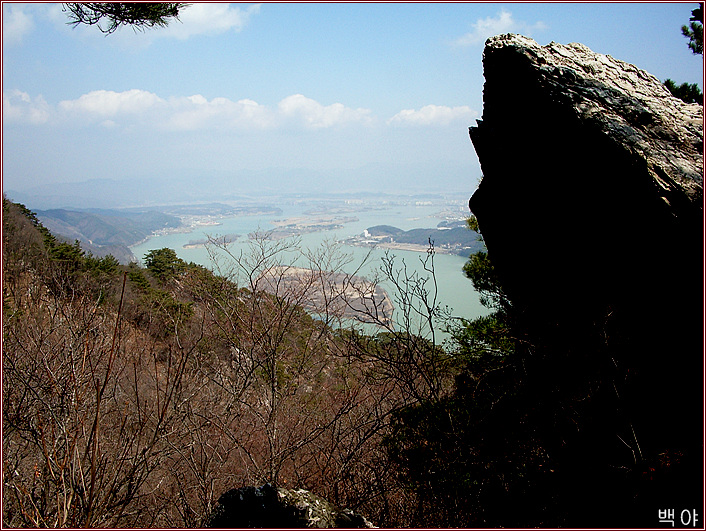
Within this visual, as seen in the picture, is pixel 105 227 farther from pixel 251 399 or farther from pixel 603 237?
pixel 603 237

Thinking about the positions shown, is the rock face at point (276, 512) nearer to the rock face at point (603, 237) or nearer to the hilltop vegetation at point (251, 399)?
the hilltop vegetation at point (251, 399)

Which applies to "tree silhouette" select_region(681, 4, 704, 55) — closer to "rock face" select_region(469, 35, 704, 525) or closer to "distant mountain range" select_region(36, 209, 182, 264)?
"rock face" select_region(469, 35, 704, 525)

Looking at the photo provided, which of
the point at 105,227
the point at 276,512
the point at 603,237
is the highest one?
the point at 105,227

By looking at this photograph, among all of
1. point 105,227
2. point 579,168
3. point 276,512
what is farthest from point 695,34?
point 105,227

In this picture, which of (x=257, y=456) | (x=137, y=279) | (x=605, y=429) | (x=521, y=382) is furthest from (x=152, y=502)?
(x=137, y=279)

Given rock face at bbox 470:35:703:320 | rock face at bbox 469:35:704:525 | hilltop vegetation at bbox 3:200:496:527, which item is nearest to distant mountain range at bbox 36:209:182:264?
hilltop vegetation at bbox 3:200:496:527

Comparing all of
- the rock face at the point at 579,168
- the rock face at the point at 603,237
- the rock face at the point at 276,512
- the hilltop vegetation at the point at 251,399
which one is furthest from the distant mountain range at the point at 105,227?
the rock face at the point at 276,512

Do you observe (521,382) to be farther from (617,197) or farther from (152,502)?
(152,502)
